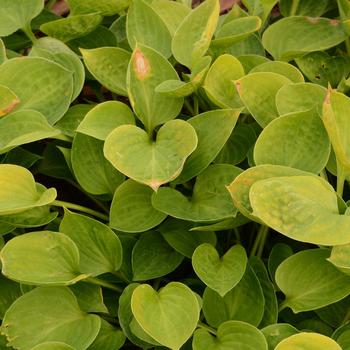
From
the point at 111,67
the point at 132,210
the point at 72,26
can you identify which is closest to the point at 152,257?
the point at 132,210

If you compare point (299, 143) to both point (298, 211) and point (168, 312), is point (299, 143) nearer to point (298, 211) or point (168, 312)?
point (298, 211)

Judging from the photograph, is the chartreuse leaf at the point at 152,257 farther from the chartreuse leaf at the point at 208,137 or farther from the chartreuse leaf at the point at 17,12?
the chartreuse leaf at the point at 17,12

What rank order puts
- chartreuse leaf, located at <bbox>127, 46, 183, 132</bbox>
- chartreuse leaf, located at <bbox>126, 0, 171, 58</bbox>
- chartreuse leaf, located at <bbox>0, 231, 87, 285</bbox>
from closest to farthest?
chartreuse leaf, located at <bbox>0, 231, 87, 285</bbox> < chartreuse leaf, located at <bbox>127, 46, 183, 132</bbox> < chartreuse leaf, located at <bbox>126, 0, 171, 58</bbox>

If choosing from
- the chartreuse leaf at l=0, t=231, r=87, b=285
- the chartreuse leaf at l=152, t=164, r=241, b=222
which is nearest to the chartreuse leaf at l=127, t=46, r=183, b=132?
the chartreuse leaf at l=152, t=164, r=241, b=222

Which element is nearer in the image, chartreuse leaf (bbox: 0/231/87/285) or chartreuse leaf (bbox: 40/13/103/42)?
chartreuse leaf (bbox: 0/231/87/285)

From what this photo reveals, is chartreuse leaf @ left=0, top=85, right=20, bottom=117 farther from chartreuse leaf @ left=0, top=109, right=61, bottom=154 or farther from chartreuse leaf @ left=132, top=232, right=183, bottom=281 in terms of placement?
chartreuse leaf @ left=132, top=232, right=183, bottom=281

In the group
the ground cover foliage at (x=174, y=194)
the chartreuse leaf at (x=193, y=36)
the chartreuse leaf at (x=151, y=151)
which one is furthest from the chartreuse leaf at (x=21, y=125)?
the chartreuse leaf at (x=193, y=36)

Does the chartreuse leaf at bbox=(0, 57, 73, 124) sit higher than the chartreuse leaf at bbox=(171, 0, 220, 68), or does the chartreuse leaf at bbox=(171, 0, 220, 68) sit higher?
the chartreuse leaf at bbox=(171, 0, 220, 68)
